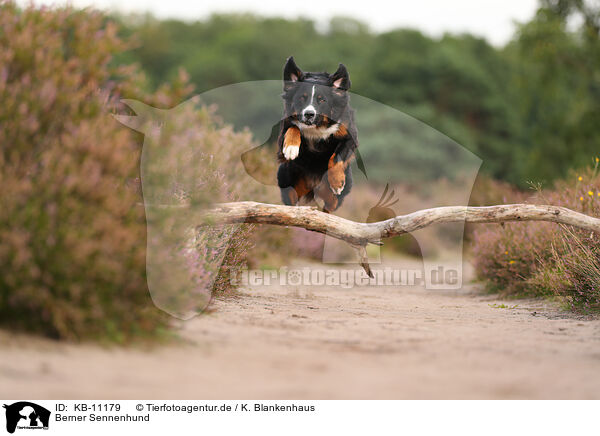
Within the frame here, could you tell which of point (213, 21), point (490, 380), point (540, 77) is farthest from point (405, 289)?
point (213, 21)

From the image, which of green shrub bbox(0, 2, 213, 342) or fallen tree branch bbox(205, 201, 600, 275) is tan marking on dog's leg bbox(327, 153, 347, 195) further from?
green shrub bbox(0, 2, 213, 342)

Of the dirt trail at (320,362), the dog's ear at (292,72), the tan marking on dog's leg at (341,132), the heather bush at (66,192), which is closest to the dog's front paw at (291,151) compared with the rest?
the tan marking on dog's leg at (341,132)

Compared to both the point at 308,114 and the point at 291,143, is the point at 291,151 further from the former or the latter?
the point at 308,114

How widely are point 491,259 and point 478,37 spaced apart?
3371 centimetres

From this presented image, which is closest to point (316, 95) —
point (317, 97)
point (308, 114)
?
point (317, 97)

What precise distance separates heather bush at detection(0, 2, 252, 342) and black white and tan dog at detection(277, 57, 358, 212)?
2.73 m

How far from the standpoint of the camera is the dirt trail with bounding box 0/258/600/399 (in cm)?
291

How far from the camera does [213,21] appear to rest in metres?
46.2

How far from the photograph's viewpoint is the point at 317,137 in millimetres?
6918
